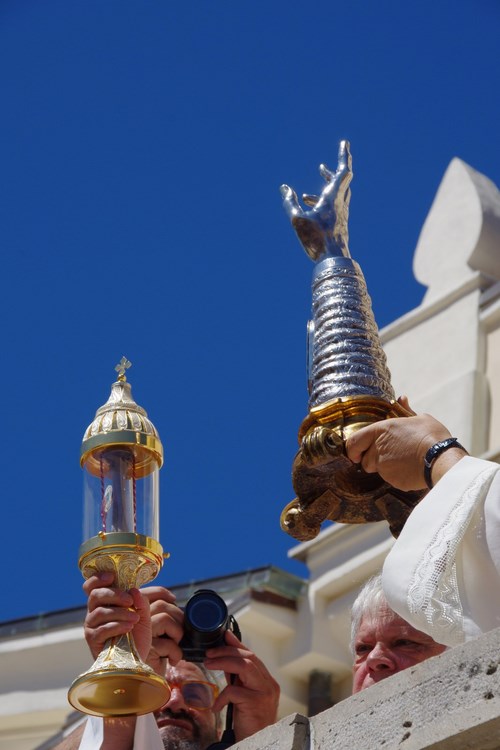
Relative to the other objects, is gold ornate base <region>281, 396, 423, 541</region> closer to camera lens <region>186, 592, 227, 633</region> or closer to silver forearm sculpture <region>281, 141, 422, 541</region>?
silver forearm sculpture <region>281, 141, 422, 541</region>

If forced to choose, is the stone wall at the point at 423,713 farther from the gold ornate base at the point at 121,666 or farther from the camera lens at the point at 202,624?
the camera lens at the point at 202,624

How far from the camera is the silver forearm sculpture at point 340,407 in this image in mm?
4105

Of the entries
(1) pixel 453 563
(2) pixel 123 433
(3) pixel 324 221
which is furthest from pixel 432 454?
(3) pixel 324 221

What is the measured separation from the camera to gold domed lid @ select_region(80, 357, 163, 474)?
14.2 ft

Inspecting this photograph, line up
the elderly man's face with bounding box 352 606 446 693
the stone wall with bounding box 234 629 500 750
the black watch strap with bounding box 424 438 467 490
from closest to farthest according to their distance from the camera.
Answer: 1. the stone wall with bounding box 234 629 500 750
2. the black watch strap with bounding box 424 438 467 490
3. the elderly man's face with bounding box 352 606 446 693

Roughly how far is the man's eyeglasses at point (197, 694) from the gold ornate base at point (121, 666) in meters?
0.57

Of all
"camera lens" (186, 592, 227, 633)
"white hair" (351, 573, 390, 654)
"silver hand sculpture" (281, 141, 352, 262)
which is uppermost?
"silver hand sculpture" (281, 141, 352, 262)

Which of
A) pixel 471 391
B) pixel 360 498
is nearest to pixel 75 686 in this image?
pixel 360 498

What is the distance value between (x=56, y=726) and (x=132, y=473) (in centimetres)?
511

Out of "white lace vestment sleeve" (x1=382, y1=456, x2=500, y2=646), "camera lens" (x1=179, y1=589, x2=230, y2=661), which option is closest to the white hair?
"camera lens" (x1=179, y1=589, x2=230, y2=661)

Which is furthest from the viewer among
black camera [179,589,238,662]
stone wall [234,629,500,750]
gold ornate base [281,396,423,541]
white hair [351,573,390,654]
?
white hair [351,573,390,654]

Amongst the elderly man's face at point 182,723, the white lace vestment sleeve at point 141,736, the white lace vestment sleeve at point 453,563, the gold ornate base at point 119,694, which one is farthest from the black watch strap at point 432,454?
the elderly man's face at point 182,723

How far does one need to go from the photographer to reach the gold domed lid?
34cm

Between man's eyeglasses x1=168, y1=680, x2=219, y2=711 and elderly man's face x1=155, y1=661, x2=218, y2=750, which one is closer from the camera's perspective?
elderly man's face x1=155, y1=661, x2=218, y2=750
